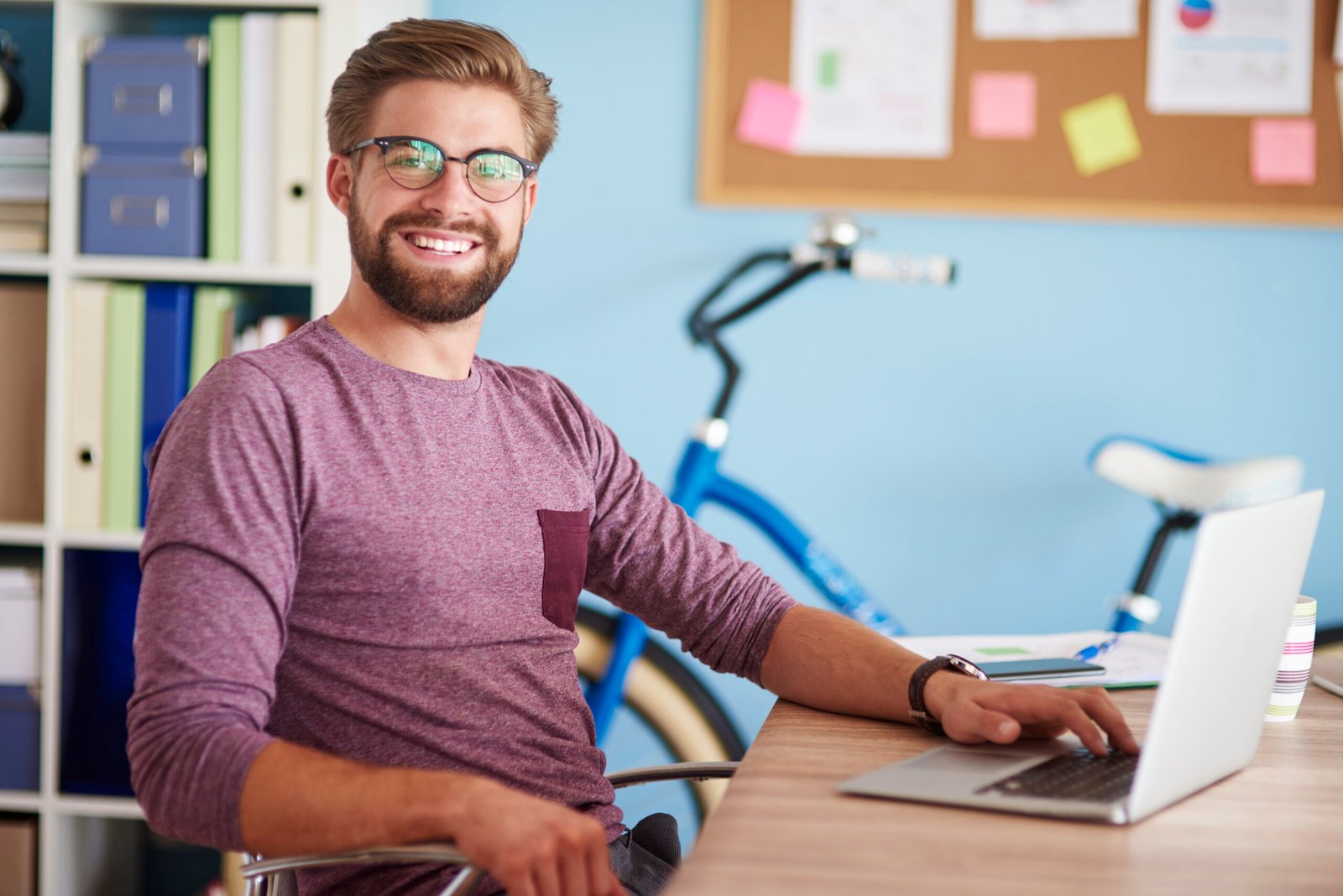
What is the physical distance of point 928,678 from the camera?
111 centimetres

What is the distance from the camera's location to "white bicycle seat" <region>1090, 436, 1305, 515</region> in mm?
1933

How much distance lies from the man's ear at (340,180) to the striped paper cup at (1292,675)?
1.00 m

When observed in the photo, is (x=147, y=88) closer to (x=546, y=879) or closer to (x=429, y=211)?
(x=429, y=211)

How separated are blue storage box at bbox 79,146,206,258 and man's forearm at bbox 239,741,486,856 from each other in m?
1.37

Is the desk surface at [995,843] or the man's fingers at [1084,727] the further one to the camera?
the man's fingers at [1084,727]

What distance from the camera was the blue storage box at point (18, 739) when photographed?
2035mm

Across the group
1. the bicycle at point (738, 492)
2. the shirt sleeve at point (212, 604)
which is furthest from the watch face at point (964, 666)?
the bicycle at point (738, 492)

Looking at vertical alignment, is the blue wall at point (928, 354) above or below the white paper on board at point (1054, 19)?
below

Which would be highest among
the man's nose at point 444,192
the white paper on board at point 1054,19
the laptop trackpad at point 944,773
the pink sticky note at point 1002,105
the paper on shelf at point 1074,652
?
the white paper on board at point 1054,19

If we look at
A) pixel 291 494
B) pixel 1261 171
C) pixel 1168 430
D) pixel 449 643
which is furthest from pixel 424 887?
pixel 1261 171

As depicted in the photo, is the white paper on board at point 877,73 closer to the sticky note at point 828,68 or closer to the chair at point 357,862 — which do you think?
the sticky note at point 828,68

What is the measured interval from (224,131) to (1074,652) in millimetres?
1480

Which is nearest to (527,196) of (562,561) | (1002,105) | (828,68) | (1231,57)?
(562,561)

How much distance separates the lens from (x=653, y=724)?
2289mm
